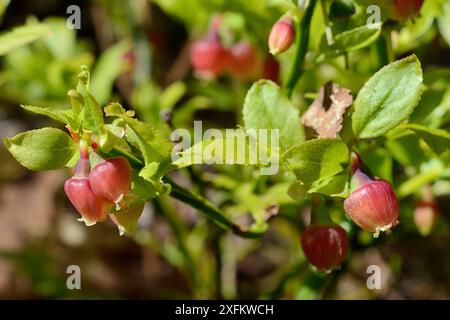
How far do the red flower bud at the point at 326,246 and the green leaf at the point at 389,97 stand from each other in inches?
5.8

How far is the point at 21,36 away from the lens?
978mm

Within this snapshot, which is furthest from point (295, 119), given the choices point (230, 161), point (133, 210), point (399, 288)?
point (399, 288)

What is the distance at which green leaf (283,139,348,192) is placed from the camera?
2.51ft

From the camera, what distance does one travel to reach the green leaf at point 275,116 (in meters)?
0.84

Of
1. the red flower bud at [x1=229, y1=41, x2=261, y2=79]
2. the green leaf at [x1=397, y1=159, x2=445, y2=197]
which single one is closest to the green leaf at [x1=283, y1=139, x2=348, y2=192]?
the green leaf at [x1=397, y1=159, x2=445, y2=197]

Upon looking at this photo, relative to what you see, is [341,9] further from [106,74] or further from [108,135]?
[106,74]

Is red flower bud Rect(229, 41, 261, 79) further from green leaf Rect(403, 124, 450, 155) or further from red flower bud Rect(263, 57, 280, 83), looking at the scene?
green leaf Rect(403, 124, 450, 155)

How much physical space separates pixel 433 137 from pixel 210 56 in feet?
2.05

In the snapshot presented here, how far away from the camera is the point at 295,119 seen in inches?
32.9

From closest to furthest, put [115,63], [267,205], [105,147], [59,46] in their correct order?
[105,147] < [267,205] < [115,63] < [59,46]

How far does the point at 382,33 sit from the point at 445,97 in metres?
0.17

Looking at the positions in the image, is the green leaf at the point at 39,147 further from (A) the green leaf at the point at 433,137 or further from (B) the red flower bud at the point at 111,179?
(A) the green leaf at the point at 433,137
